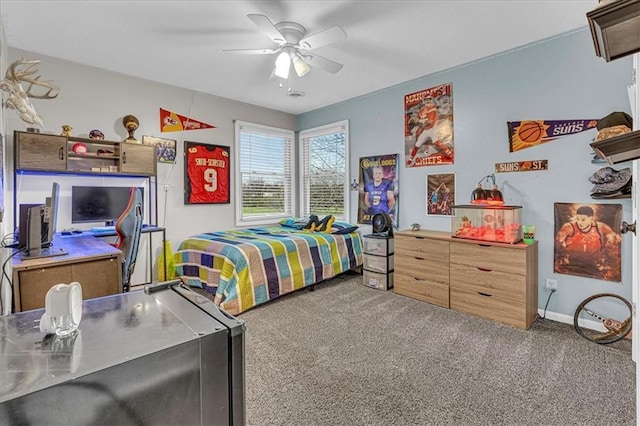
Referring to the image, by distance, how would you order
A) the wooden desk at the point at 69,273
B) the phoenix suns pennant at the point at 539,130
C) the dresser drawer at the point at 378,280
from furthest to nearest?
the dresser drawer at the point at 378,280 → the phoenix suns pennant at the point at 539,130 → the wooden desk at the point at 69,273

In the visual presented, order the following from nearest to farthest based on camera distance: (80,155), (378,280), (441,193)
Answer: (80,155) < (441,193) < (378,280)

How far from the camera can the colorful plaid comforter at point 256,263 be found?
2992 millimetres

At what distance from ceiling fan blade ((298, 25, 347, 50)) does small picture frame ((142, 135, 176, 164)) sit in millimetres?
2280

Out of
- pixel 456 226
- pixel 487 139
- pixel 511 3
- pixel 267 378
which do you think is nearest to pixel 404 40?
pixel 511 3

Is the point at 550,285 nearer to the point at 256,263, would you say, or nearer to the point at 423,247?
the point at 423,247

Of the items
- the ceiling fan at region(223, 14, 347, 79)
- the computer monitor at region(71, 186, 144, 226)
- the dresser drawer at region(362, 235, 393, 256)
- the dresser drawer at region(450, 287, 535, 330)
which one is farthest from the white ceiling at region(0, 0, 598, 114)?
the dresser drawer at region(450, 287, 535, 330)

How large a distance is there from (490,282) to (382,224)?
1.49 meters

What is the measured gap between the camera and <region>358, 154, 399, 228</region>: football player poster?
4.18m

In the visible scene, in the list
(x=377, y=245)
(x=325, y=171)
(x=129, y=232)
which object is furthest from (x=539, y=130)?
(x=129, y=232)

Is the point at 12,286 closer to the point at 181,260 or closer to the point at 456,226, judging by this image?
the point at 181,260

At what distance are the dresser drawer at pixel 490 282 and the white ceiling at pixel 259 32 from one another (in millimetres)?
2132

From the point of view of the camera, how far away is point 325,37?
8.01 feet

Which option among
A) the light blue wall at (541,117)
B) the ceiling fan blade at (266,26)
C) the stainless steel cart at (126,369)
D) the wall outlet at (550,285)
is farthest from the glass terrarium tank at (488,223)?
the stainless steel cart at (126,369)

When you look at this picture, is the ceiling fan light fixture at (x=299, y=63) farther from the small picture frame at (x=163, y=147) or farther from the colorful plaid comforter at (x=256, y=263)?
the small picture frame at (x=163, y=147)
